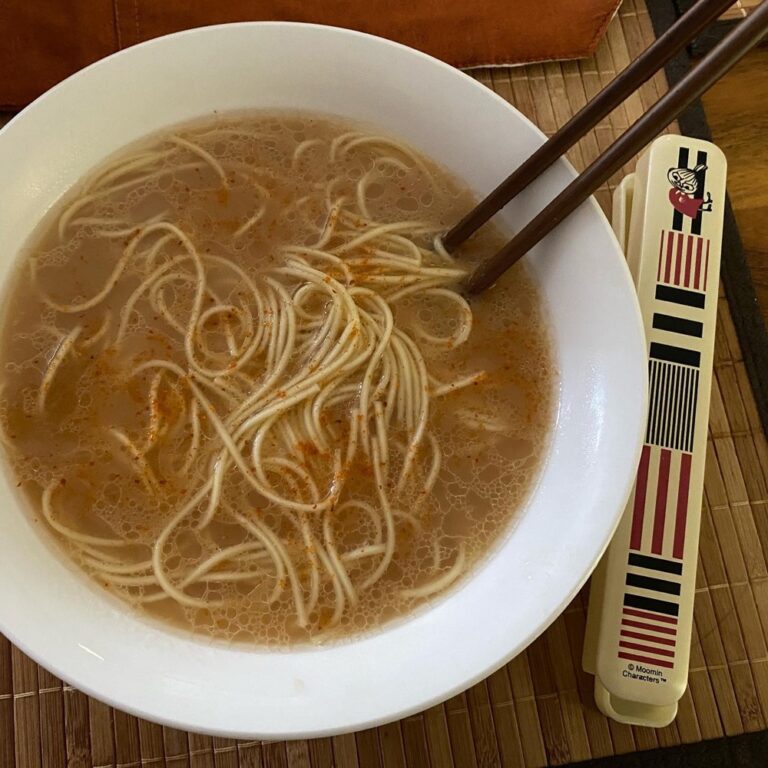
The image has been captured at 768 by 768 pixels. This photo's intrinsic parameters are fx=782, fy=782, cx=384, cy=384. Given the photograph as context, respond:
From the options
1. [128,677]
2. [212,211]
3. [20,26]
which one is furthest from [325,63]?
[128,677]

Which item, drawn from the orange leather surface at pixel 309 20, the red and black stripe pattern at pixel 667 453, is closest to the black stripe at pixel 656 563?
the red and black stripe pattern at pixel 667 453

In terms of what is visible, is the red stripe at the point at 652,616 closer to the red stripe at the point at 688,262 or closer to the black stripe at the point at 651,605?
the black stripe at the point at 651,605

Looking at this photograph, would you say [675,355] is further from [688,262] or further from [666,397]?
[688,262]

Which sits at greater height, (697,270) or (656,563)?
(697,270)

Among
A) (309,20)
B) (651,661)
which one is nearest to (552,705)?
(651,661)

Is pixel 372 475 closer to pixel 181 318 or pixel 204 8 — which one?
pixel 181 318

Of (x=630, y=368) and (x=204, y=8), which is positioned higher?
(x=204, y=8)
